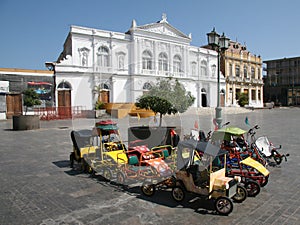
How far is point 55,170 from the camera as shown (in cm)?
699

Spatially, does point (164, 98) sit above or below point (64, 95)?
below

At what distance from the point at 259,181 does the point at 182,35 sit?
3617cm

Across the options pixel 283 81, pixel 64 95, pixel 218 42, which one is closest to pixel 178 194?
pixel 218 42

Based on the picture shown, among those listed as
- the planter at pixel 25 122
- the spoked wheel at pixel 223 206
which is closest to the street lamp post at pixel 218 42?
the spoked wheel at pixel 223 206

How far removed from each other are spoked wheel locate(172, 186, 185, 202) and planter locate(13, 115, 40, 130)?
13885 mm

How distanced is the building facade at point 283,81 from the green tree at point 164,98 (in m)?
67.6

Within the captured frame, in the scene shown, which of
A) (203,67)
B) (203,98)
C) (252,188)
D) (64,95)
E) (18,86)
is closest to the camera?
(252,188)

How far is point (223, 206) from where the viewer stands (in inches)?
169

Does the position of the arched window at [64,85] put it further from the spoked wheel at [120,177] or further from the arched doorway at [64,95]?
the spoked wheel at [120,177]

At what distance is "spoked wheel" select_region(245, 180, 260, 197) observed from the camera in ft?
16.4

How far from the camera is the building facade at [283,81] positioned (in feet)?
227

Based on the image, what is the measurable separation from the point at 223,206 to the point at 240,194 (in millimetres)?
667

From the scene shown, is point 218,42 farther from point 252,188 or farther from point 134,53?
point 134,53

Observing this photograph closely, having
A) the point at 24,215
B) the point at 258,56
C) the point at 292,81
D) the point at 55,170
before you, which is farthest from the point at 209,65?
the point at 292,81
